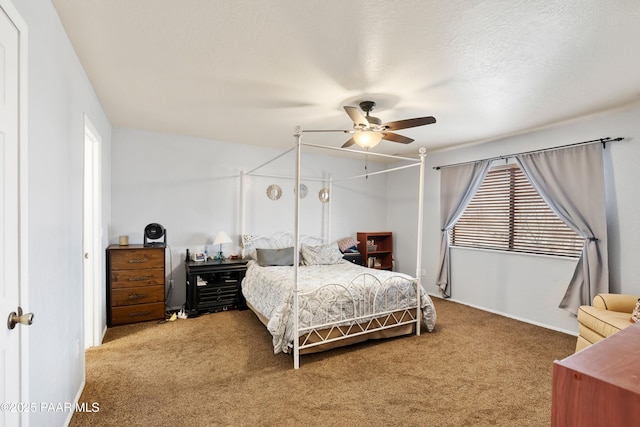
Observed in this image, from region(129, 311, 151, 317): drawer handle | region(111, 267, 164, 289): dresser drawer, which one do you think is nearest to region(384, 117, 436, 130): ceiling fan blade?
region(111, 267, 164, 289): dresser drawer

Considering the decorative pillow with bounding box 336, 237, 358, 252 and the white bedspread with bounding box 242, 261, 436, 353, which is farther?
the decorative pillow with bounding box 336, 237, 358, 252

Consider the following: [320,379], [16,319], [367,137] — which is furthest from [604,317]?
[16,319]

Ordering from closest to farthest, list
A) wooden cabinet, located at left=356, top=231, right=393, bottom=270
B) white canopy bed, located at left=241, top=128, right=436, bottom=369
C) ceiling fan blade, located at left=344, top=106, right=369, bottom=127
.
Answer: ceiling fan blade, located at left=344, top=106, right=369, bottom=127 < white canopy bed, located at left=241, top=128, right=436, bottom=369 < wooden cabinet, located at left=356, top=231, right=393, bottom=270

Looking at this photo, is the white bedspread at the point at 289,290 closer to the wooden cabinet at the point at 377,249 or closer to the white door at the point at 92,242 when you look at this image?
the wooden cabinet at the point at 377,249

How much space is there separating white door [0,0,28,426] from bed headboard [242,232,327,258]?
11.4 feet

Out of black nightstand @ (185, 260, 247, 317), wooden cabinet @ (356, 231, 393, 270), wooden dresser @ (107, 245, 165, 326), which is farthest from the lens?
wooden cabinet @ (356, 231, 393, 270)

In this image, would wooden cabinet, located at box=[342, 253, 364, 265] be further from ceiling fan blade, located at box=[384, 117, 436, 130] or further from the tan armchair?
the tan armchair

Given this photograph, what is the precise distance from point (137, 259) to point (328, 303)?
240cm

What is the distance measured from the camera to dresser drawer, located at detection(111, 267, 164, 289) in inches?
141

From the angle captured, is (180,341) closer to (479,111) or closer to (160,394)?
(160,394)

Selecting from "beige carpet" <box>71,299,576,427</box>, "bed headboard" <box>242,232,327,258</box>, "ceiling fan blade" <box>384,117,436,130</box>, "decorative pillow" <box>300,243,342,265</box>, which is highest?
"ceiling fan blade" <box>384,117,436,130</box>

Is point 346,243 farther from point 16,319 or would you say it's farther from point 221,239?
point 16,319

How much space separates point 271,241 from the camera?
5035 millimetres

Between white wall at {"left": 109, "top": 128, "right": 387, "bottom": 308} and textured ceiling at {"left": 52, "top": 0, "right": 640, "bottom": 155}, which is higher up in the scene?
textured ceiling at {"left": 52, "top": 0, "right": 640, "bottom": 155}
